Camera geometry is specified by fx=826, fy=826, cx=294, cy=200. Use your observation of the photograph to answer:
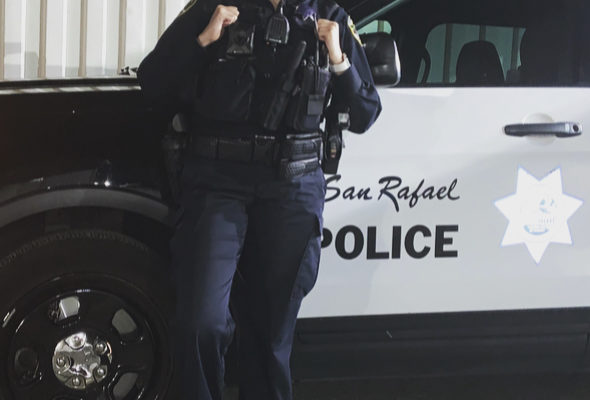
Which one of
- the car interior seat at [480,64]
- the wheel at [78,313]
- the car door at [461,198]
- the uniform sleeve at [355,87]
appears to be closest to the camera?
the uniform sleeve at [355,87]

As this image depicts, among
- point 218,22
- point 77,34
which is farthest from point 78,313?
point 77,34

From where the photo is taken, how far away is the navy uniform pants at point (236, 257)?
219 cm

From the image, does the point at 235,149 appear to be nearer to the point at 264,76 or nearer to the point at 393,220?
the point at 264,76

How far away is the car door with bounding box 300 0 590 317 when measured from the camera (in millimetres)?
2621

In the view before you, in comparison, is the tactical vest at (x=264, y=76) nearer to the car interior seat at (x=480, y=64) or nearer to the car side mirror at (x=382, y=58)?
the car side mirror at (x=382, y=58)

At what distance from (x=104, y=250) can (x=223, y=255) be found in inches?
16.4

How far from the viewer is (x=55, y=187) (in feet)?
7.86

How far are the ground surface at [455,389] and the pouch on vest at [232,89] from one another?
130 cm

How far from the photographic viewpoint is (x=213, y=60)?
225 centimetres

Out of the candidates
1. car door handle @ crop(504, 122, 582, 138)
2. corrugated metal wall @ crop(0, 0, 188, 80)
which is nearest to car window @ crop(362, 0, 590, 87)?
car door handle @ crop(504, 122, 582, 138)

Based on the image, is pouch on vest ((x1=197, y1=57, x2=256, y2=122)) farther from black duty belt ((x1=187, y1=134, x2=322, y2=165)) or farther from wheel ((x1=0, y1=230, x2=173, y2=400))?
wheel ((x1=0, y1=230, x2=173, y2=400))

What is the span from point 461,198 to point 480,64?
19.9 inches

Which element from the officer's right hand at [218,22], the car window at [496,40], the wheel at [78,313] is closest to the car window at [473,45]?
the car window at [496,40]

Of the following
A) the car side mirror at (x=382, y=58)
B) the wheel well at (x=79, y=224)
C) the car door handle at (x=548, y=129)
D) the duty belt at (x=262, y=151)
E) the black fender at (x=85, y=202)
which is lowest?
the wheel well at (x=79, y=224)
